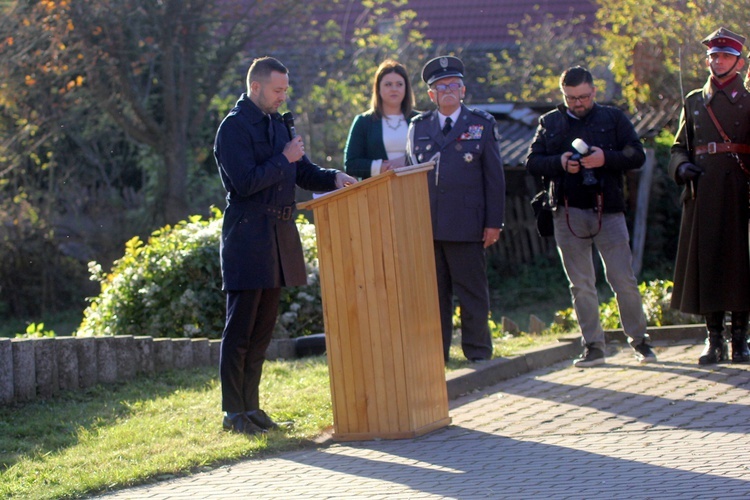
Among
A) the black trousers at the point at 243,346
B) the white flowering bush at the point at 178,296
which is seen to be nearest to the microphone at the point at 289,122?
the black trousers at the point at 243,346

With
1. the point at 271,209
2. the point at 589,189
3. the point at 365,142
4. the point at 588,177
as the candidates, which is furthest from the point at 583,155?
the point at 271,209

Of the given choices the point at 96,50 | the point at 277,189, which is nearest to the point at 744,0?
the point at 277,189

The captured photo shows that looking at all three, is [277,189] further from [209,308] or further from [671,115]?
[671,115]

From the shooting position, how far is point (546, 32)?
21609 millimetres

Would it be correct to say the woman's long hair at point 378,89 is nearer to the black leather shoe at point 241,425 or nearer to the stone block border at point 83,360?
the stone block border at point 83,360

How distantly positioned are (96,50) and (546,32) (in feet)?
28.9

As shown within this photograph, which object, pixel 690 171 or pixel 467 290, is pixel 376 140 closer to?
pixel 467 290

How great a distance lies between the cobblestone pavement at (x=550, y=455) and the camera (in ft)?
16.9

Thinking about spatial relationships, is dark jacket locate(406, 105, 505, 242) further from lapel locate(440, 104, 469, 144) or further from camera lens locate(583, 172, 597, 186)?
camera lens locate(583, 172, 597, 186)

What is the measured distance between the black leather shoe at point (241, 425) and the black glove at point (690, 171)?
3.56m

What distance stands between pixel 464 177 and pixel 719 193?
1.77m

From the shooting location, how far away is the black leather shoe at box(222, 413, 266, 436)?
6660 mm

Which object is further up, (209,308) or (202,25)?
(202,25)

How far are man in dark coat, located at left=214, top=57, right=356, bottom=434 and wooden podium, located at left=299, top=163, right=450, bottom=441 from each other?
0.32 meters
